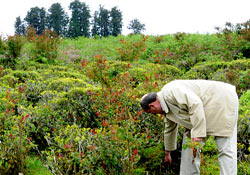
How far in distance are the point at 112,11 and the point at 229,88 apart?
93.1 ft

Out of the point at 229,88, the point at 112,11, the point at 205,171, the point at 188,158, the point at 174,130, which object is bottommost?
the point at 205,171

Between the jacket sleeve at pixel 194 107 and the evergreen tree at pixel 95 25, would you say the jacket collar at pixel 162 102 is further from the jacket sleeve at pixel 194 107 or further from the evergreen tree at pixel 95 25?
the evergreen tree at pixel 95 25

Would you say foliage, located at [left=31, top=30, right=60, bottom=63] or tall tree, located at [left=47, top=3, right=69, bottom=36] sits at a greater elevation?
tall tree, located at [left=47, top=3, right=69, bottom=36]

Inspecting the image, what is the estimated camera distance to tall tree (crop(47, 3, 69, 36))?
3094 centimetres

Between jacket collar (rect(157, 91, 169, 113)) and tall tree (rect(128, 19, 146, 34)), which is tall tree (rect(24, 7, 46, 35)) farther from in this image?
→ jacket collar (rect(157, 91, 169, 113))

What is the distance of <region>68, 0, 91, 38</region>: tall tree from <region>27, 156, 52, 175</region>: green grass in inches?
994

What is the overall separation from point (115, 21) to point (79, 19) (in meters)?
4.16

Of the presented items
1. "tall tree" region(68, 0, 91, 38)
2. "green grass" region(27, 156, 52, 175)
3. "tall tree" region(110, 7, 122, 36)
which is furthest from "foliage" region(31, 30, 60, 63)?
"tall tree" region(110, 7, 122, 36)

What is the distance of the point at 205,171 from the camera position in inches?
158

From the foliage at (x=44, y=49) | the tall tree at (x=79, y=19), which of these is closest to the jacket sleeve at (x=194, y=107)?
the foliage at (x=44, y=49)

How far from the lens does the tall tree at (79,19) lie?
2856 centimetres

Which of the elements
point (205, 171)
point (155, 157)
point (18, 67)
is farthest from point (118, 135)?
point (18, 67)

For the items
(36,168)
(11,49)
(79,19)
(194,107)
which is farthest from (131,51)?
(79,19)

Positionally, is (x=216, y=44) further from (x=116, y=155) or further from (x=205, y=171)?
(x=116, y=155)
